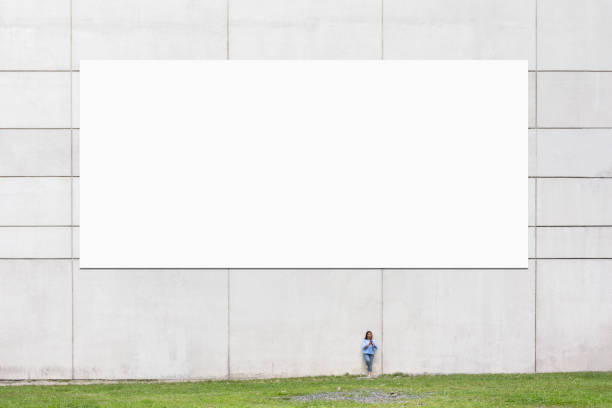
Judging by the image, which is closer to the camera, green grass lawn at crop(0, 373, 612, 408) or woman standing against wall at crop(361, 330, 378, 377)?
green grass lawn at crop(0, 373, 612, 408)

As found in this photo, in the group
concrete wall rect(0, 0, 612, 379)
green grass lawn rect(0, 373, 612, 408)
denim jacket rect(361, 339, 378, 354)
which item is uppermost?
concrete wall rect(0, 0, 612, 379)

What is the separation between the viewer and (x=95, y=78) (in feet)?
74.3

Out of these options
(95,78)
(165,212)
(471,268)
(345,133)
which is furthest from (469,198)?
(95,78)

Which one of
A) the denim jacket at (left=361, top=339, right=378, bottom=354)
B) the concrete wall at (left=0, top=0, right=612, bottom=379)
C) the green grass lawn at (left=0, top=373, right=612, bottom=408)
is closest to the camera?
the green grass lawn at (left=0, top=373, right=612, bottom=408)

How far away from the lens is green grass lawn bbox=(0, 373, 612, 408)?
55.7 feet

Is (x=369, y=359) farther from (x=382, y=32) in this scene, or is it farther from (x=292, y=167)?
(x=382, y=32)

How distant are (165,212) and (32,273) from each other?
4.05 metres

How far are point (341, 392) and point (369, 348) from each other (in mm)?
3766

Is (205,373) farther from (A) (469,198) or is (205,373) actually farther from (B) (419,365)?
(A) (469,198)

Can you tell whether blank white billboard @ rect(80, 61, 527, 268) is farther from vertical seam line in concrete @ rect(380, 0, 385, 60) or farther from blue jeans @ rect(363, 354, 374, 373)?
blue jeans @ rect(363, 354, 374, 373)

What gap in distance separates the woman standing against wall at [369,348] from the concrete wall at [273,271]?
0.27 meters

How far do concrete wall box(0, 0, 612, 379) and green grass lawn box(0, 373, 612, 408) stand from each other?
3.39 feet

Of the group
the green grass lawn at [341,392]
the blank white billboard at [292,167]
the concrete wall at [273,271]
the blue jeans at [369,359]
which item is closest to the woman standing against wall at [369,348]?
the blue jeans at [369,359]

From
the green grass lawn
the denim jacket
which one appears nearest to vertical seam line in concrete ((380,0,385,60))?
the denim jacket
